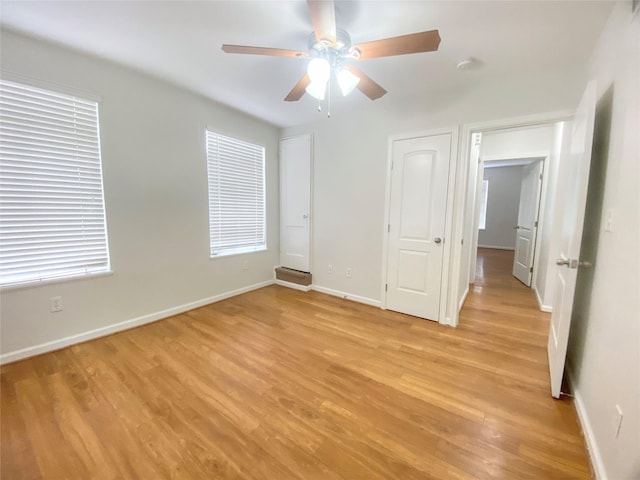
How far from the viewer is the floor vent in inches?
154

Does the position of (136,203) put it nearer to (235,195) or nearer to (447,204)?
(235,195)

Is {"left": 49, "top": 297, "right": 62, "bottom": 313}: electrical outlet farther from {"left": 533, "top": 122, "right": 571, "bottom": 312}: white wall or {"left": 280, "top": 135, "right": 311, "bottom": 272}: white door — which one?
{"left": 533, "top": 122, "right": 571, "bottom": 312}: white wall

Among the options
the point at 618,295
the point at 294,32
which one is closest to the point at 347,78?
the point at 294,32

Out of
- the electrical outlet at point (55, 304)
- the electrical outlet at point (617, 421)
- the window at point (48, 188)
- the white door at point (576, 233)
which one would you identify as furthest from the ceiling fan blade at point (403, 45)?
the electrical outlet at point (55, 304)

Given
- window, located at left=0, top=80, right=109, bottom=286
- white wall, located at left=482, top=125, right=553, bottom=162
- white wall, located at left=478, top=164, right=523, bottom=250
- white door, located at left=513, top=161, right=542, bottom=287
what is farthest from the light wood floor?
white wall, located at left=478, top=164, right=523, bottom=250

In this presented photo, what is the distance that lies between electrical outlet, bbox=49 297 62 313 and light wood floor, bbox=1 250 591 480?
361 millimetres

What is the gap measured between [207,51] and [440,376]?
3.13m

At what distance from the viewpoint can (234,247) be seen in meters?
3.67

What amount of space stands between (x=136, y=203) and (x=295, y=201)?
2026 mm

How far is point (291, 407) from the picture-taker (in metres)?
1.64

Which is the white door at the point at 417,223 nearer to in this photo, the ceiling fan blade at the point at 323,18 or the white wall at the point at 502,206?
the ceiling fan blade at the point at 323,18

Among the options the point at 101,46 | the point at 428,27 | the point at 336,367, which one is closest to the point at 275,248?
the point at 336,367

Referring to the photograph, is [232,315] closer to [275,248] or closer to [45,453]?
[275,248]

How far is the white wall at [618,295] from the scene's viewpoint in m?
1.04
